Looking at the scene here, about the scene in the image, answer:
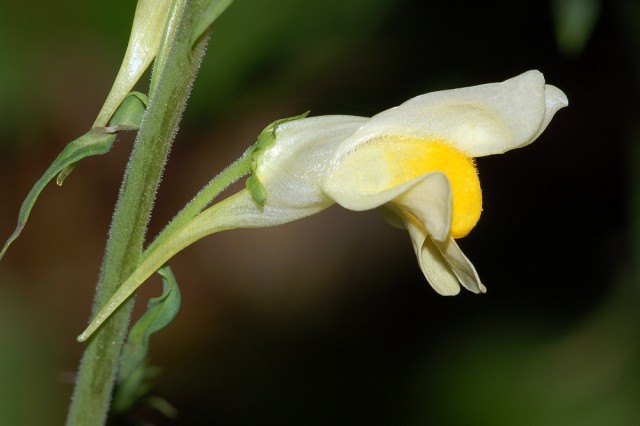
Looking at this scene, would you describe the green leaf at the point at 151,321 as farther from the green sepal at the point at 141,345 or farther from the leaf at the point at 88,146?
the leaf at the point at 88,146

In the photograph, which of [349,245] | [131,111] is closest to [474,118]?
[131,111]

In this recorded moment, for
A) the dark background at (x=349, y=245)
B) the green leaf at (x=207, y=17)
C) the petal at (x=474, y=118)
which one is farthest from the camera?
the dark background at (x=349, y=245)

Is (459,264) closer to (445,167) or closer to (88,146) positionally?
(445,167)

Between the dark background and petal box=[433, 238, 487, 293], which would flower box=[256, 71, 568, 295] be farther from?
the dark background

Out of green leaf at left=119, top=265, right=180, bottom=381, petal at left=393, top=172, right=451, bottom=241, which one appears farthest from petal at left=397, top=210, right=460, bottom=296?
green leaf at left=119, top=265, right=180, bottom=381

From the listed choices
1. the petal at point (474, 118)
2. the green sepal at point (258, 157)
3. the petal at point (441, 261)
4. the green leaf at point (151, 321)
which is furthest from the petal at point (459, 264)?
the green leaf at point (151, 321)

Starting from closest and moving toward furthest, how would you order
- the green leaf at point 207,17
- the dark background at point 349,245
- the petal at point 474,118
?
the green leaf at point 207,17 → the petal at point 474,118 → the dark background at point 349,245

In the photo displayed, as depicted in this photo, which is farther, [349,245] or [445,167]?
[349,245]
